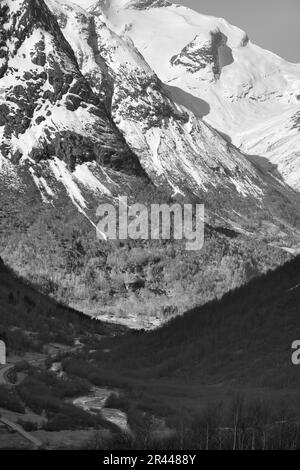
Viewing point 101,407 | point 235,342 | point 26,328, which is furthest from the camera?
point 26,328

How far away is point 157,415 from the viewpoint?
2383 inches

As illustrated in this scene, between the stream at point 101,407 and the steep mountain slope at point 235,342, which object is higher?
the steep mountain slope at point 235,342

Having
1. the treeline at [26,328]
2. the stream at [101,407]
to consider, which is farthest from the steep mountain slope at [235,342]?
the stream at [101,407]

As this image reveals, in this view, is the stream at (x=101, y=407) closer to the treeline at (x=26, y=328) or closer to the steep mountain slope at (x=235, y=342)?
the steep mountain slope at (x=235, y=342)

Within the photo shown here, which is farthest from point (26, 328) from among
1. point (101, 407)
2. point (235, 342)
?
point (101, 407)

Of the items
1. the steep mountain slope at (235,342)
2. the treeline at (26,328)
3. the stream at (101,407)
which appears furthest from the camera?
the treeline at (26,328)

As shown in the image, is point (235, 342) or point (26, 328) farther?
point (26, 328)

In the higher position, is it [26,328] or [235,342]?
[26,328]

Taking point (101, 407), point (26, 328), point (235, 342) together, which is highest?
point (26, 328)

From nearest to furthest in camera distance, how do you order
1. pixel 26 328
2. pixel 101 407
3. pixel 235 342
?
1. pixel 101 407
2. pixel 235 342
3. pixel 26 328

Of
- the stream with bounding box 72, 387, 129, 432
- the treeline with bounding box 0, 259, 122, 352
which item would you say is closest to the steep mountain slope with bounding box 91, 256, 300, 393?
the treeline with bounding box 0, 259, 122, 352

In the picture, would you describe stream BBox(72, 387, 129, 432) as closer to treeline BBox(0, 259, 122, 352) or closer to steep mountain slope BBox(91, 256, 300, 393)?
steep mountain slope BBox(91, 256, 300, 393)

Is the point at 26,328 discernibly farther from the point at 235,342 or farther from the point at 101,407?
the point at 101,407
